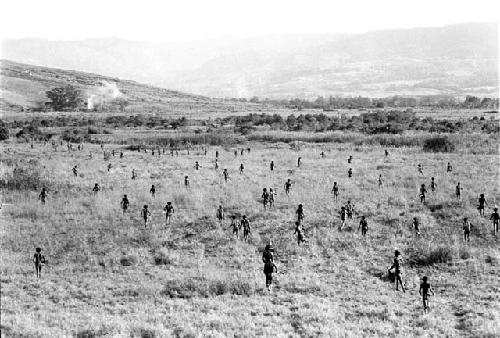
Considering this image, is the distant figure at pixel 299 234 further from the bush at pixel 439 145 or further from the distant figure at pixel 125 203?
the bush at pixel 439 145

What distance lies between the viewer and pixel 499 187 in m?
34.5

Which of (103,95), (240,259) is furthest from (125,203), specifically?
(103,95)

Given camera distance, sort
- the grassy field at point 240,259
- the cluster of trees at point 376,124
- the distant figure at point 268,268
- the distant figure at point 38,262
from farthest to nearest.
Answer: the cluster of trees at point 376,124 → the distant figure at point 38,262 → the distant figure at point 268,268 → the grassy field at point 240,259

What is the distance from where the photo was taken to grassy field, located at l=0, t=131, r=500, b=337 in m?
15.6

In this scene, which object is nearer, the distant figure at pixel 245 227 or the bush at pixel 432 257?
the bush at pixel 432 257

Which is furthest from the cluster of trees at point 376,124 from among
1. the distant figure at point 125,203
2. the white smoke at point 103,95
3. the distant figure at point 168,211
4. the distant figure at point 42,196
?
the white smoke at point 103,95

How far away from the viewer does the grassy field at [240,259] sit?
15.6m

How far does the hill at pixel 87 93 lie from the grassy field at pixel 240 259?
102938mm

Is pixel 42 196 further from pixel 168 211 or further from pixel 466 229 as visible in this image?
pixel 466 229

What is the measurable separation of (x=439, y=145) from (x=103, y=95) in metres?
129

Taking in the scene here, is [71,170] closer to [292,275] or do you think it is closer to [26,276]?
[26,276]

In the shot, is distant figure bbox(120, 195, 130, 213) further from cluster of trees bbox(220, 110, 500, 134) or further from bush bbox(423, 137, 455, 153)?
cluster of trees bbox(220, 110, 500, 134)

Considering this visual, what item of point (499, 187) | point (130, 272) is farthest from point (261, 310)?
point (499, 187)

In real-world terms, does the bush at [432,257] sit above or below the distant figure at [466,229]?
below
